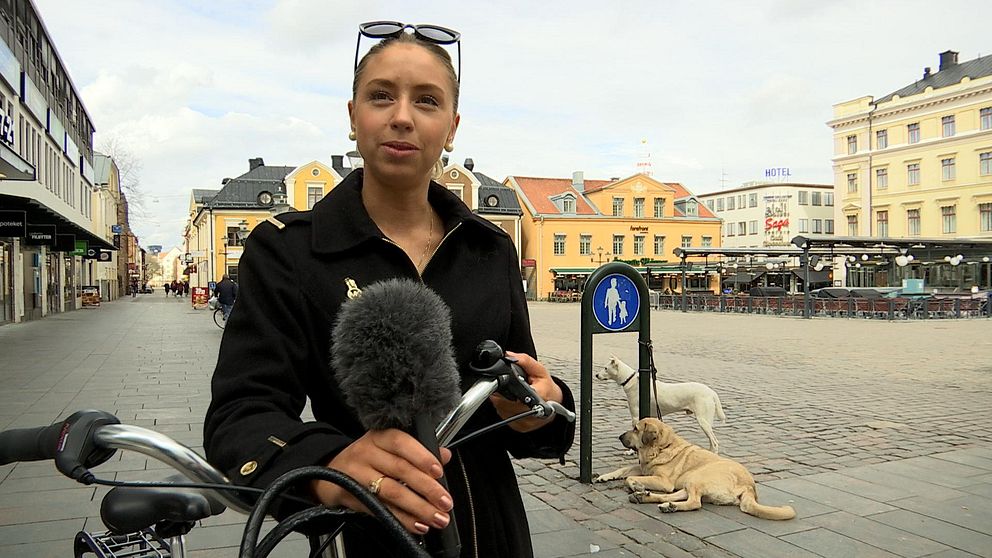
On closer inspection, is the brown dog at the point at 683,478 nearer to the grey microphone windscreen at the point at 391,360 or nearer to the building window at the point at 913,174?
the grey microphone windscreen at the point at 391,360

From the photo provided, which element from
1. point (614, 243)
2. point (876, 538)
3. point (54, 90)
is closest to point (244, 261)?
point (876, 538)

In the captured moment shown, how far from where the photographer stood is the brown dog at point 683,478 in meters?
5.24

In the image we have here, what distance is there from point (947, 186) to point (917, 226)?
3.91 m

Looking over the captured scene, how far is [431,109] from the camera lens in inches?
55.2

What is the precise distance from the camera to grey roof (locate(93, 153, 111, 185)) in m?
60.4

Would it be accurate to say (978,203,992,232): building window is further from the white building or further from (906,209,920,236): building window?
the white building

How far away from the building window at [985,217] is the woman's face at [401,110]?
64.5 metres

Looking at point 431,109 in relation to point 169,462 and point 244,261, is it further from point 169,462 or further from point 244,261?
point 169,462

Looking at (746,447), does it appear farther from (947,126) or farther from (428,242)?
(947,126)

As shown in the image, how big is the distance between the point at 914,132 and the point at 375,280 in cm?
6866

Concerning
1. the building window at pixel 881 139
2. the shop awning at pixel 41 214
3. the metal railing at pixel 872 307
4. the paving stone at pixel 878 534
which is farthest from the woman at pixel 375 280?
the building window at pixel 881 139

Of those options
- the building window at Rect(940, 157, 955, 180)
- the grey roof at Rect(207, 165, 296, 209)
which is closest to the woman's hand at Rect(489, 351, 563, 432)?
the grey roof at Rect(207, 165, 296, 209)

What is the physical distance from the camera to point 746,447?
23.9 ft

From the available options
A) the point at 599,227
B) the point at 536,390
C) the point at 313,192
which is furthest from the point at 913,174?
the point at 536,390
